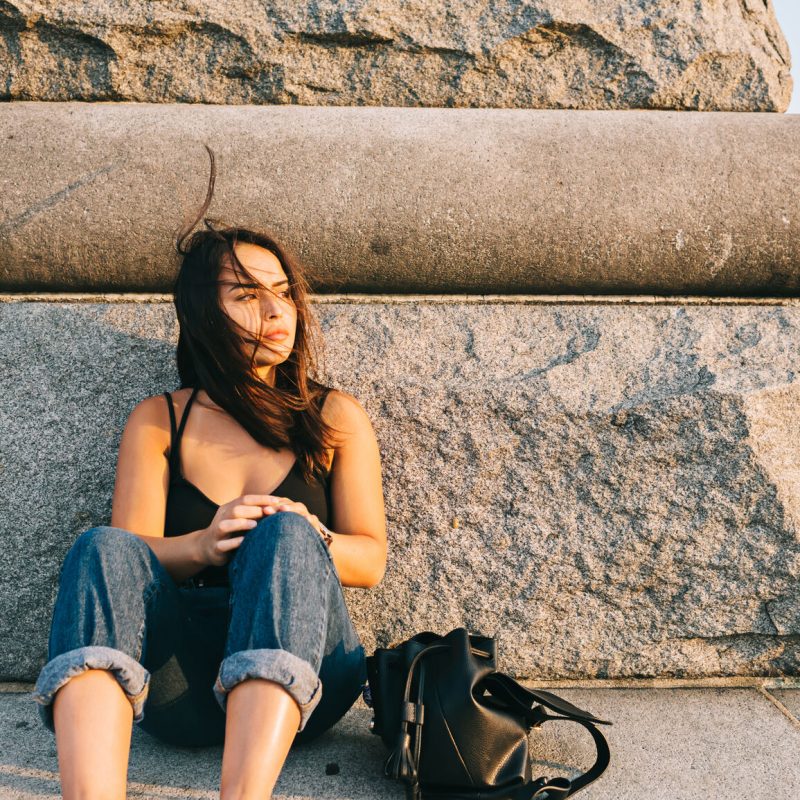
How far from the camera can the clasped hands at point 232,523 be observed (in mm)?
1854

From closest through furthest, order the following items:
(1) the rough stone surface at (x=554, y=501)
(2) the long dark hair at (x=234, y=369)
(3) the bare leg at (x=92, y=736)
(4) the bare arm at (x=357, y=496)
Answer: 1. (3) the bare leg at (x=92, y=736)
2. (4) the bare arm at (x=357, y=496)
3. (2) the long dark hair at (x=234, y=369)
4. (1) the rough stone surface at (x=554, y=501)

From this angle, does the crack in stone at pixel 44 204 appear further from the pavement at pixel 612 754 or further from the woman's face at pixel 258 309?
the pavement at pixel 612 754

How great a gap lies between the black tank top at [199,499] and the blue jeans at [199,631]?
0.74 ft

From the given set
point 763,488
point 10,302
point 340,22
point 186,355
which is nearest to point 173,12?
point 340,22

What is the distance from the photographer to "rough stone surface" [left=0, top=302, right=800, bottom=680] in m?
2.43

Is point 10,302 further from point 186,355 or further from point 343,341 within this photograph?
point 343,341

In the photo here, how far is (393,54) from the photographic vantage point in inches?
118

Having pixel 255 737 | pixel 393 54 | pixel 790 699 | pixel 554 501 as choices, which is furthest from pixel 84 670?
pixel 393 54

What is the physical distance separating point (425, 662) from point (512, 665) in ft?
2.23

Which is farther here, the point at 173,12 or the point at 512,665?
the point at 173,12

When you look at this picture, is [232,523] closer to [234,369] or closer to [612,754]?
[234,369]

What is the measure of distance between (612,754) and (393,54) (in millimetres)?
2539

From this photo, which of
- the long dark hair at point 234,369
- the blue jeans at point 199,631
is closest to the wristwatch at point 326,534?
the blue jeans at point 199,631

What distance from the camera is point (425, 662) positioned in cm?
188
